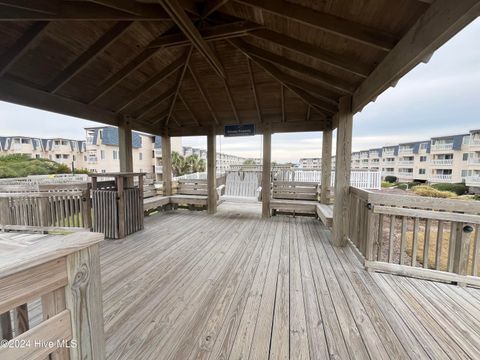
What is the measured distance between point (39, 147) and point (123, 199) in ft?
90.4

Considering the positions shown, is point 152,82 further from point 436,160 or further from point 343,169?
point 436,160

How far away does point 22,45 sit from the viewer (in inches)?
103

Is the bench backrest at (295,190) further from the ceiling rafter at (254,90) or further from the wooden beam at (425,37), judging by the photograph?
the wooden beam at (425,37)

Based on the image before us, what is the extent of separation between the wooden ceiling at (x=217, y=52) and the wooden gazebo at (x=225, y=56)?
14 mm

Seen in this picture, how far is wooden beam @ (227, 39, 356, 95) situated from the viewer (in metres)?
3.21

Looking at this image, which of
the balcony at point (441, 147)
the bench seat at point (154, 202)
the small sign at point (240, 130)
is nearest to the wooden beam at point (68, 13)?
the small sign at point (240, 130)

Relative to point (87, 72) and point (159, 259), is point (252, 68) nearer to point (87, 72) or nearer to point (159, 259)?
point (87, 72)

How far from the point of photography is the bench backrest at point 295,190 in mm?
5641

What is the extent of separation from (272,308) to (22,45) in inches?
175

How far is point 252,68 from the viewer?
422cm

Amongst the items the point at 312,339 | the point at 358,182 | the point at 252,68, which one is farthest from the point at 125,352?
the point at 358,182

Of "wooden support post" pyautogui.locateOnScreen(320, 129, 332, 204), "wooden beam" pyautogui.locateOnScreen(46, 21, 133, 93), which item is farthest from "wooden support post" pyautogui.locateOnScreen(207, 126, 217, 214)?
"wooden beam" pyautogui.locateOnScreen(46, 21, 133, 93)

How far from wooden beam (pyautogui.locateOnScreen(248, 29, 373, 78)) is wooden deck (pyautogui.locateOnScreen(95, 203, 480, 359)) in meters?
2.68

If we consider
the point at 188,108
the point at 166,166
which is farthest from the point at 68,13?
the point at 166,166
